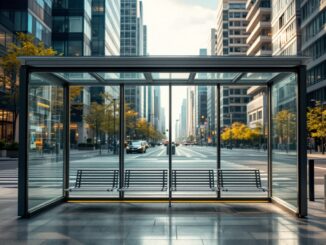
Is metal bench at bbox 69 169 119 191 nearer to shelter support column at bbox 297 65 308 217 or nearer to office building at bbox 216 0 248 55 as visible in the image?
shelter support column at bbox 297 65 308 217

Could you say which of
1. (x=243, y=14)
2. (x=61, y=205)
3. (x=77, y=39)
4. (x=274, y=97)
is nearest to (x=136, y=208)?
(x=61, y=205)

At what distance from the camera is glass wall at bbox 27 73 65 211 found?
9.12 m

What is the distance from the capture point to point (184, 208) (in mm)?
10047

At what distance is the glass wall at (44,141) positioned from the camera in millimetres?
9125

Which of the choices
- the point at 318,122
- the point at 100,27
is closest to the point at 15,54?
the point at 318,122

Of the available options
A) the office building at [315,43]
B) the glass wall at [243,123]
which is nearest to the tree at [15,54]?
the glass wall at [243,123]

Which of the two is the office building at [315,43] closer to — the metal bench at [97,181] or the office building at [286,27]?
the office building at [286,27]

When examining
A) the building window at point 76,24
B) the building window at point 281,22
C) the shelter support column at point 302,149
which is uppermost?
the building window at point 281,22

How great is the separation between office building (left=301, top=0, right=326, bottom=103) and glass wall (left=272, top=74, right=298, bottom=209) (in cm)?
4574

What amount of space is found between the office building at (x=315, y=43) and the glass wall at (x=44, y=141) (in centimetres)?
4905

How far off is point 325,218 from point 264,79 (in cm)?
448

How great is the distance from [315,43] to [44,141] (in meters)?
57.4

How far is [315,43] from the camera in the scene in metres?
57.9

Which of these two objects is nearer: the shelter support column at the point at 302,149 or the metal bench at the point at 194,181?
the shelter support column at the point at 302,149
